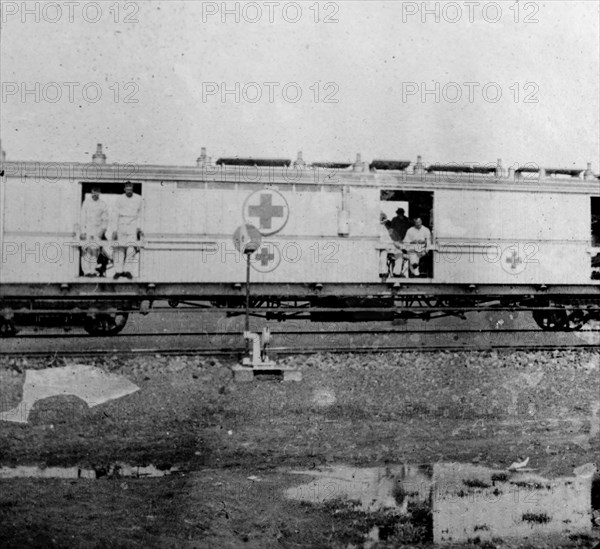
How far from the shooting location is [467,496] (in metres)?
4.63

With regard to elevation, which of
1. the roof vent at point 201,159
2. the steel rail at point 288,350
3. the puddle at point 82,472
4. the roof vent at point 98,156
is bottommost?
the puddle at point 82,472

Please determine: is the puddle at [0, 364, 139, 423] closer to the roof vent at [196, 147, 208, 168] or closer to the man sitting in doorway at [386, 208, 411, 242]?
the roof vent at [196, 147, 208, 168]

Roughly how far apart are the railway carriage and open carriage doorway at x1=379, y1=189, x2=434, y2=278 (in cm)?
3

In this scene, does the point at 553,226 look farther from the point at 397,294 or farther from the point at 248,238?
the point at 248,238

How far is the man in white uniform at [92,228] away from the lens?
7.06m

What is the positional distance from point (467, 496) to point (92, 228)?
16.0 feet

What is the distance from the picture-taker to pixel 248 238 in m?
7.27

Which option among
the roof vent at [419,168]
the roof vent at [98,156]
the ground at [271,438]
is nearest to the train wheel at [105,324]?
the ground at [271,438]

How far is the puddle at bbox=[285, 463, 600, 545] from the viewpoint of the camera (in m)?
4.27

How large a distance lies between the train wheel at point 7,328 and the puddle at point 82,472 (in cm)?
283

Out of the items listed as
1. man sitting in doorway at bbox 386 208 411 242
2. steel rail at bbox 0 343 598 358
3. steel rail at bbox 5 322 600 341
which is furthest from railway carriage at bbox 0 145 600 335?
steel rail at bbox 0 343 598 358

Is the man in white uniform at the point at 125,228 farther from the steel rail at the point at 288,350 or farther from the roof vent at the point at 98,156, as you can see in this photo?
the steel rail at the point at 288,350

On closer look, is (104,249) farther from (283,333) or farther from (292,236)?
(283,333)

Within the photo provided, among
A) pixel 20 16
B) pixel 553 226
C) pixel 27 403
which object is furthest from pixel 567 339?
pixel 20 16
